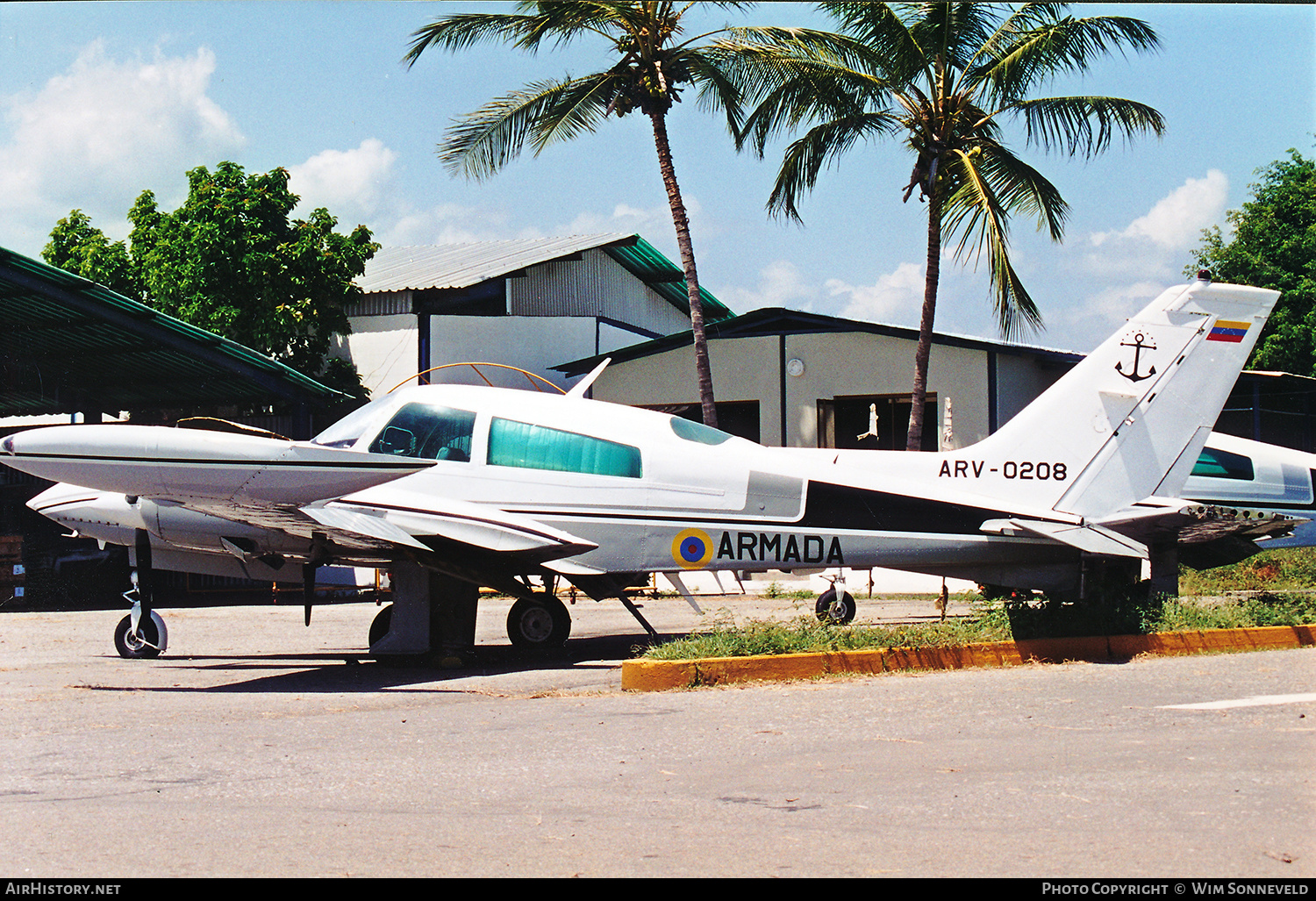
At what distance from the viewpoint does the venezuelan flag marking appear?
10102 mm

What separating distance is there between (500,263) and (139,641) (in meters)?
20.0

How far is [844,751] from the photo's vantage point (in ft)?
20.1

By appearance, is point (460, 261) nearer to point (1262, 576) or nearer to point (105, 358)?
point (105, 358)

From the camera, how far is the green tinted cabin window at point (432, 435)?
10.8 m

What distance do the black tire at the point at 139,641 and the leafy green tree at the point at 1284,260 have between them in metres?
34.5

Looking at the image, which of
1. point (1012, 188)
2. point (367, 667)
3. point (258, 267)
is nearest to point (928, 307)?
point (1012, 188)

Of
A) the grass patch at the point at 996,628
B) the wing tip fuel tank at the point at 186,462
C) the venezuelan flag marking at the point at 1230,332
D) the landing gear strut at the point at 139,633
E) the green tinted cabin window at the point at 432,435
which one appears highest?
the venezuelan flag marking at the point at 1230,332

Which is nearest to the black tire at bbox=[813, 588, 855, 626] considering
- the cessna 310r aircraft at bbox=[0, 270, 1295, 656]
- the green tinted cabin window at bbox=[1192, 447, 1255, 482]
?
the cessna 310r aircraft at bbox=[0, 270, 1295, 656]

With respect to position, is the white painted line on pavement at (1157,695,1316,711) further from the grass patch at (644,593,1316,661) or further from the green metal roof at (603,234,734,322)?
the green metal roof at (603,234,734,322)

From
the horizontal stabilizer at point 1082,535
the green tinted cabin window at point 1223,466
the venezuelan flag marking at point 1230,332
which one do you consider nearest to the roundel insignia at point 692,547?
the horizontal stabilizer at point 1082,535

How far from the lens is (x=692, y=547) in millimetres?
10625

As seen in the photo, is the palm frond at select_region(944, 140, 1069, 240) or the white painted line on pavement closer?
the white painted line on pavement

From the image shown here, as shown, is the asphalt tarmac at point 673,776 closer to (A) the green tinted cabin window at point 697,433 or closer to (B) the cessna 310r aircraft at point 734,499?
(B) the cessna 310r aircraft at point 734,499

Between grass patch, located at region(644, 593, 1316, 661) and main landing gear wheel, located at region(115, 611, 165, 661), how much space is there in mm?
5221
